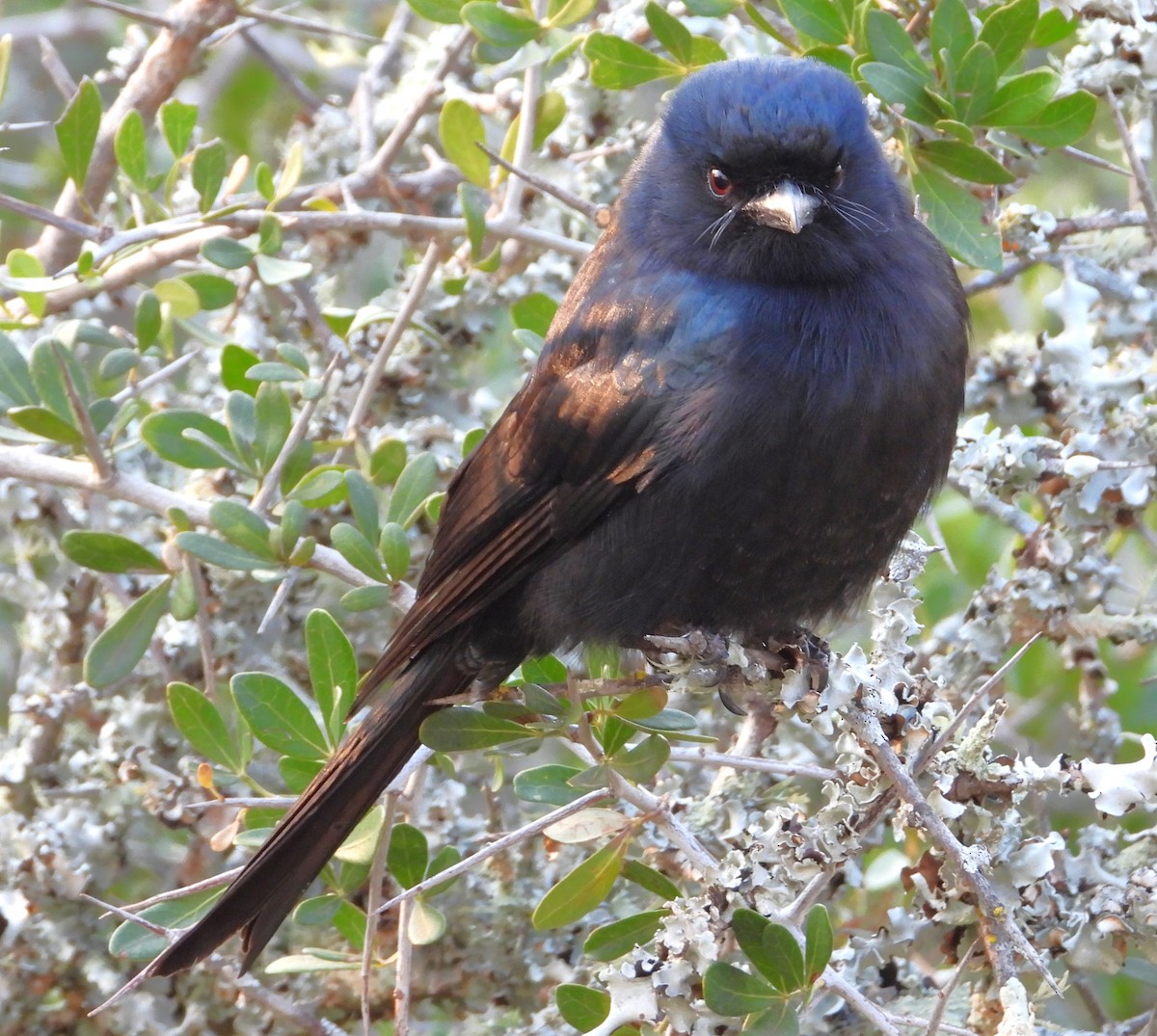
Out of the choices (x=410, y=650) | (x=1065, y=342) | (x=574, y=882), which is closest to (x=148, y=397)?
(x=410, y=650)

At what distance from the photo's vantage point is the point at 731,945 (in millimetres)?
2506

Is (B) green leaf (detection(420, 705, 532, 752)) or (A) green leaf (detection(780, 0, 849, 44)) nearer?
(B) green leaf (detection(420, 705, 532, 752))

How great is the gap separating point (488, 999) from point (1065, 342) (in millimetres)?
1700

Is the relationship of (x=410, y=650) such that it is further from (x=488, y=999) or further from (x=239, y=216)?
(x=239, y=216)

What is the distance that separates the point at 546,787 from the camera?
2635 mm

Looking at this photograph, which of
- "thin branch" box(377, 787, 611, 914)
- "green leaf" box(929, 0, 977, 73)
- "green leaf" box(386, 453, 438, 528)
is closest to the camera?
"thin branch" box(377, 787, 611, 914)

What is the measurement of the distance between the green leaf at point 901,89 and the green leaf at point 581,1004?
5.13 ft

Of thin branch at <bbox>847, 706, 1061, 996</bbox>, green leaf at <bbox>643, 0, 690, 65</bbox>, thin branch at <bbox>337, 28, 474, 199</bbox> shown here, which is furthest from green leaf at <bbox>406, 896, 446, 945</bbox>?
green leaf at <bbox>643, 0, 690, 65</bbox>

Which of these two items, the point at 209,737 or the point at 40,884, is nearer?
the point at 209,737

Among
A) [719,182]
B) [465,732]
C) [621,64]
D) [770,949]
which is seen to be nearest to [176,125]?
[621,64]

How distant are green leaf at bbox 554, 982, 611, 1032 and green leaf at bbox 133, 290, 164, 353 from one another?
1.51 metres

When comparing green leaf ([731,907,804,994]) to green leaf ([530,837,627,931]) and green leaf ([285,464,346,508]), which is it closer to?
green leaf ([530,837,627,931])

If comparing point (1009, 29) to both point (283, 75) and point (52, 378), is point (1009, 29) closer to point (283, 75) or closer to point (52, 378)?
point (52, 378)

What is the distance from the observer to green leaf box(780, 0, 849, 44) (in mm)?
2875
